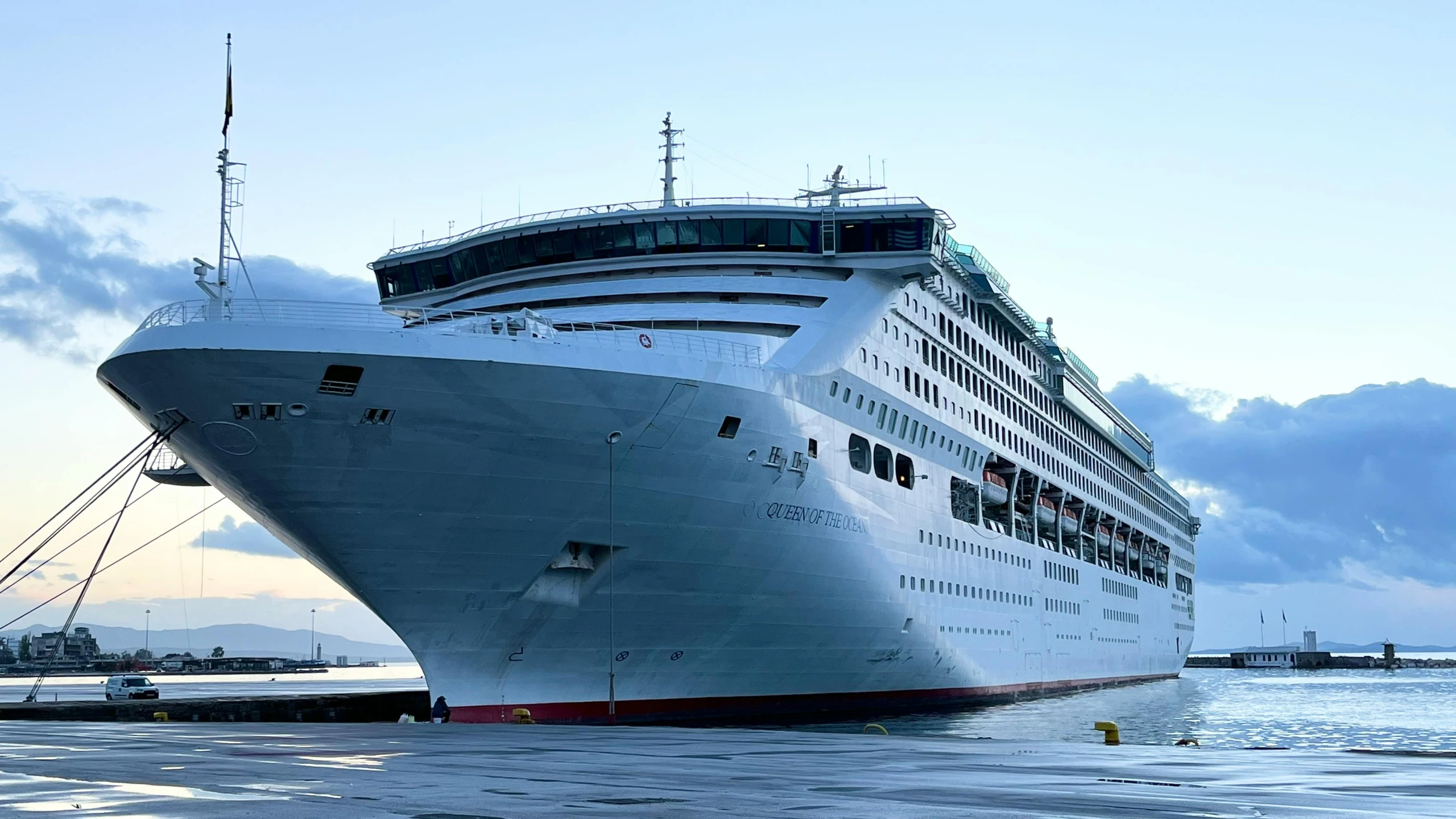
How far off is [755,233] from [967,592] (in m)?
14.2

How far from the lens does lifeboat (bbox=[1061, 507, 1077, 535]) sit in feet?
180

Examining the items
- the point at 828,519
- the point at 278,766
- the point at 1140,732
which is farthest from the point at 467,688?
the point at 1140,732

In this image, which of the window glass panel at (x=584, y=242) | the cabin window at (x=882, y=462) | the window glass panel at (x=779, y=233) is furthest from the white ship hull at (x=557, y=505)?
the window glass panel at (x=584, y=242)

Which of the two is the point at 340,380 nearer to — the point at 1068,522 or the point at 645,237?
the point at 645,237

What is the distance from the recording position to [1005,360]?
47.3 meters

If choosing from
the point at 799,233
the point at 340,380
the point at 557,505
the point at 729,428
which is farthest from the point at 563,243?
the point at 340,380

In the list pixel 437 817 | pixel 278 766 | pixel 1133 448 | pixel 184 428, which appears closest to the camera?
pixel 437 817

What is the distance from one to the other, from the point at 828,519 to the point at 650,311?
255 inches

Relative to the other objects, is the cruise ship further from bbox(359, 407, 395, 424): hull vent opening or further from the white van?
the white van

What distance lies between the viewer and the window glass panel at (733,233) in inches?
1298

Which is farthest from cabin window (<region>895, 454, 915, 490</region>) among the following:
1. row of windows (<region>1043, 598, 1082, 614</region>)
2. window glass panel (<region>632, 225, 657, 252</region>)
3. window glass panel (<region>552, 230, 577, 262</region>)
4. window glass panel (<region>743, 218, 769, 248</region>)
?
row of windows (<region>1043, 598, 1082, 614</region>)

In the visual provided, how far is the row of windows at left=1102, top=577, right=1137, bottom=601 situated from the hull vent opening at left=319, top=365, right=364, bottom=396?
161 feet

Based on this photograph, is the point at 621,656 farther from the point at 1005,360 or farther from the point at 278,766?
the point at 1005,360

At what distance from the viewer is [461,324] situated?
77.0ft
